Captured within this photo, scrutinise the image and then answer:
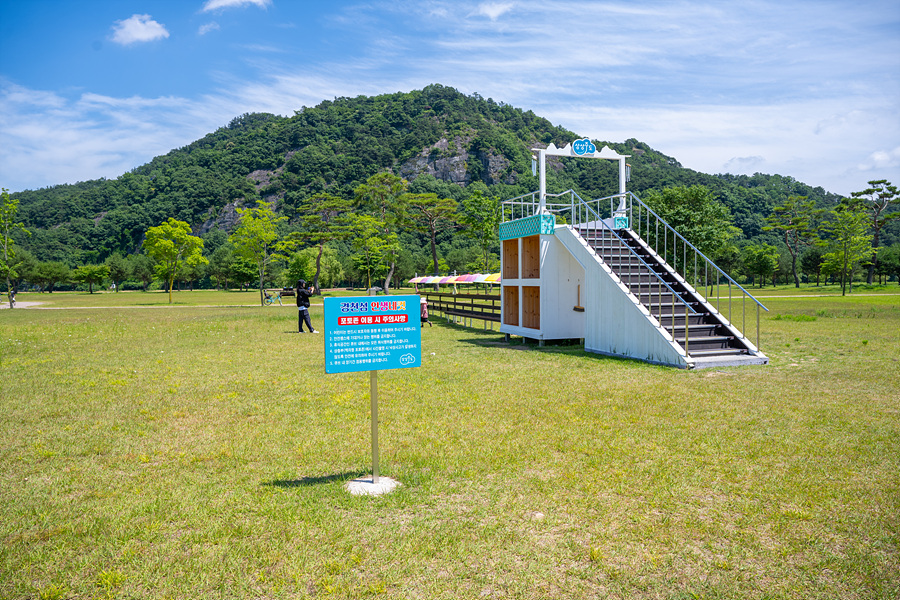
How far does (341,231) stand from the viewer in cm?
5341

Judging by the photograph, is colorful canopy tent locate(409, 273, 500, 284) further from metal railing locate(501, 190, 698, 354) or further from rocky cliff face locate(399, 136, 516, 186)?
rocky cliff face locate(399, 136, 516, 186)

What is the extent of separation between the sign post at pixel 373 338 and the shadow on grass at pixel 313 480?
0.70 feet

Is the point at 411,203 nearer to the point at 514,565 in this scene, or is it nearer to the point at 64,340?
the point at 64,340

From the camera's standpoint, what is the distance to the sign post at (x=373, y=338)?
16.2 feet

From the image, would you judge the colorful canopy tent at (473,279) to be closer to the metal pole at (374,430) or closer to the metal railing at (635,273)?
the metal railing at (635,273)

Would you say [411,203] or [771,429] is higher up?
[411,203]

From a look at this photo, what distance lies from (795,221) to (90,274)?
101m

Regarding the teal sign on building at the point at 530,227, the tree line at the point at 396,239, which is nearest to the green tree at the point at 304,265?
the tree line at the point at 396,239

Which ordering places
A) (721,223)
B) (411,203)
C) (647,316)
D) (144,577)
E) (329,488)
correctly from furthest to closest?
(411,203) < (721,223) < (647,316) < (329,488) < (144,577)

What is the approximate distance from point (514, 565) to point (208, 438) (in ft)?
15.1

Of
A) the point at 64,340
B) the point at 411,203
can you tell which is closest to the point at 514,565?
the point at 64,340

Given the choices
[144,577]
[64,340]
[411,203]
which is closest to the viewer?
[144,577]

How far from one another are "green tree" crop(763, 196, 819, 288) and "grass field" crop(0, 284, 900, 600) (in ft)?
245

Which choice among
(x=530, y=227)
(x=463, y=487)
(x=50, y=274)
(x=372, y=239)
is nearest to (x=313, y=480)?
(x=463, y=487)
